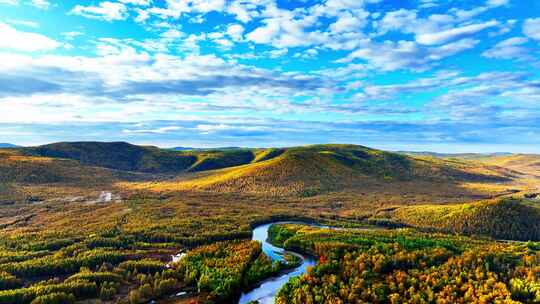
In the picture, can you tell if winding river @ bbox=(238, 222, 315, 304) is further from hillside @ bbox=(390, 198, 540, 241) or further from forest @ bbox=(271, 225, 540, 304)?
hillside @ bbox=(390, 198, 540, 241)

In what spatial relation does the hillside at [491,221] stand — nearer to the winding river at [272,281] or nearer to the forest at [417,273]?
the forest at [417,273]

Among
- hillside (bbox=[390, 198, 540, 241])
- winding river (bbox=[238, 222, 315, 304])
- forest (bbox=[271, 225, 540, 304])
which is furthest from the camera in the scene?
hillside (bbox=[390, 198, 540, 241])

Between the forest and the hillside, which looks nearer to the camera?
the forest

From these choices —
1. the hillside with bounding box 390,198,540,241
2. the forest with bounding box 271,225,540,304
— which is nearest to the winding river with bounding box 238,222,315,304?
the forest with bounding box 271,225,540,304

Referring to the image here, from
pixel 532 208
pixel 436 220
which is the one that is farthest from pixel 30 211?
pixel 532 208

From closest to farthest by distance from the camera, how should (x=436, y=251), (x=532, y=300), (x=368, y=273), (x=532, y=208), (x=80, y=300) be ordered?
(x=532, y=300) < (x=80, y=300) < (x=368, y=273) < (x=436, y=251) < (x=532, y=208)

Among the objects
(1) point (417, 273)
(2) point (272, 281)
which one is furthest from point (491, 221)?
(2) point (272, 281)

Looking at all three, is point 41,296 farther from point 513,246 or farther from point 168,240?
point 513,246

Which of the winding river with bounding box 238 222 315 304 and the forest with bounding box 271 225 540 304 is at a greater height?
the forest with bounding box 271 225 540 304
